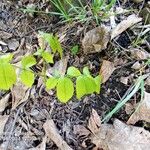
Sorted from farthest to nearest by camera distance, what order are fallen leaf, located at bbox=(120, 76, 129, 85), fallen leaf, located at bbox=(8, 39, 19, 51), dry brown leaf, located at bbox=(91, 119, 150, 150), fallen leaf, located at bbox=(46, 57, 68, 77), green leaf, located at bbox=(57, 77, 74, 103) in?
1. fallen leaf, located at bbox=(8, 39, 19, 51)
2. fallen leaf, located at bbox=(46, 57, 68, 77)
3. fallen leaf, located at bbox=(120, 76, 129, 85)
4. dry brown leaf, located at bbox=(91, 119, 150, 150)
5. green leaf, located at bbox=(57, 77, 74, 103)

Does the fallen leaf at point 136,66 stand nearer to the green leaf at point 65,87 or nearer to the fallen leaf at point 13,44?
the green leaf at point 65,87

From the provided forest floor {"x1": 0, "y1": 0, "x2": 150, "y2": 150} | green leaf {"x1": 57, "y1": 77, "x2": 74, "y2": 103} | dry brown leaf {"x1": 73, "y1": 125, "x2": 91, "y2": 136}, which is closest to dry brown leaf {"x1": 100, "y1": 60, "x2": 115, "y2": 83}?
forest floor {"x1": 0, "y1": 0, "x2": 150, "y2": 150}

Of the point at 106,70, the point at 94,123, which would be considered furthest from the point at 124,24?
the point at 94,123

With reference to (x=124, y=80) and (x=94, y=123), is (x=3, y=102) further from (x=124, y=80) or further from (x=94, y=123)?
(x=124, y=80)

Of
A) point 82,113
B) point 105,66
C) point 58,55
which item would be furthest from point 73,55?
point 82,113

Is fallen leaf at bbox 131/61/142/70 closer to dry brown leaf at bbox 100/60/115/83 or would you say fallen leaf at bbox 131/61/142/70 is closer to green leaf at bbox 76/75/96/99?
dry brown leaf at bbox 100/60/115/83

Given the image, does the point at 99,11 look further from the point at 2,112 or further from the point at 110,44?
the point at 2,112

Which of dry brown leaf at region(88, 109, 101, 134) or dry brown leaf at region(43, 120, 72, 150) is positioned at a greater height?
dry brown leaf at region(88, 109, 101, 134)
